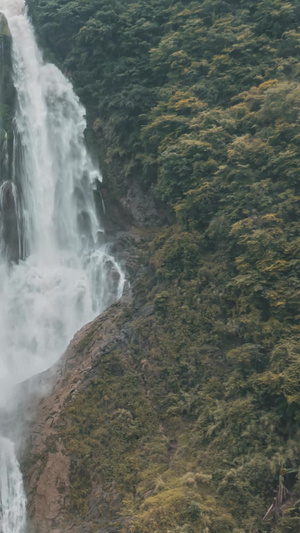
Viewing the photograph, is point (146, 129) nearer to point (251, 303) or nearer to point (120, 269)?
point (120, 269)

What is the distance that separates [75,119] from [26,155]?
11.1 feet

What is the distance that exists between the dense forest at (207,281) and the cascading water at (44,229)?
2.01 metres

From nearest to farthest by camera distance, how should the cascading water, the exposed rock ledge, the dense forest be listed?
the dense forest → the exposed rock ledge → the cascading water

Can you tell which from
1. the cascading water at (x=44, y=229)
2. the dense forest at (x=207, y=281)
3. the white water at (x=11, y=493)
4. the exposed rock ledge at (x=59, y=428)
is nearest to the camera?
the dense forest at (x=207, y=281)

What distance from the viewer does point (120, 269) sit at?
63.7 ft

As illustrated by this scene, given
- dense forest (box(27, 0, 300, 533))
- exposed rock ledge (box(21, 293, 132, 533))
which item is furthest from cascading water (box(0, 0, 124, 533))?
exposed rock ledge (box(21, 293, 132, 533))

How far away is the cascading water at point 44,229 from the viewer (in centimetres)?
1936

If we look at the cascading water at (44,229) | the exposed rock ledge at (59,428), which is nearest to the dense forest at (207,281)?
the exposed rock ledge at (59,428)

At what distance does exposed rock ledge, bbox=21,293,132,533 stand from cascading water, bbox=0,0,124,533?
2.31m

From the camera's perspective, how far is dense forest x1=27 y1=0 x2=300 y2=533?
10117 mm

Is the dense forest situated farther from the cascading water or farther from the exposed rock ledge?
the cascading water

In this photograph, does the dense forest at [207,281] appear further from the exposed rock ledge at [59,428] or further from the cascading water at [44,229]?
the cascading water at [44,229]

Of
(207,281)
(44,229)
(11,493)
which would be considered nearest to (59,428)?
(11,493)

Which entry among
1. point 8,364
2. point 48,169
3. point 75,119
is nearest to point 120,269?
point 8,364
